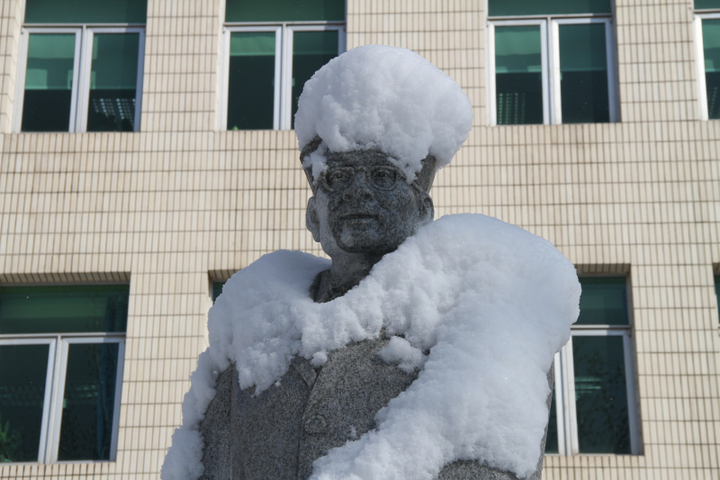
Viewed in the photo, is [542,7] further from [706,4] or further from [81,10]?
[81,10]

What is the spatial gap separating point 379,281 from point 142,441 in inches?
247

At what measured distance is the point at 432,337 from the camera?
279cm

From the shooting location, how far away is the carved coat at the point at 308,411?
2729 millimetres

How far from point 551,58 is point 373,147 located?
7.46 meters

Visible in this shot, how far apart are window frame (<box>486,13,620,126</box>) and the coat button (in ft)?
23.6

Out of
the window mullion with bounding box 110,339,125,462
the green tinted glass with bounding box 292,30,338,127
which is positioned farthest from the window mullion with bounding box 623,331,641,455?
the window mullion with bounding box 110,339,125,462

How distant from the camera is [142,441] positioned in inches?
338

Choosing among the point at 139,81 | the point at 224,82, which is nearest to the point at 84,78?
the point at 139,81

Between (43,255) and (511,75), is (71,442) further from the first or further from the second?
(511,75)

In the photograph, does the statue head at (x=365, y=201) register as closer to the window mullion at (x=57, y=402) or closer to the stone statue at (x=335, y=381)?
the stone statue at (x=335, y=381)

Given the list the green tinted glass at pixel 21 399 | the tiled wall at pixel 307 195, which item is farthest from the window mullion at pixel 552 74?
the green tinted glass at pixel 21 399

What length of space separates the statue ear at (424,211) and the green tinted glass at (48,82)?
301 inches

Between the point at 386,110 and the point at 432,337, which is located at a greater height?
the point at 386,110

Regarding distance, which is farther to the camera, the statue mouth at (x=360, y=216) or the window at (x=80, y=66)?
the window at (x=80, y=66)
